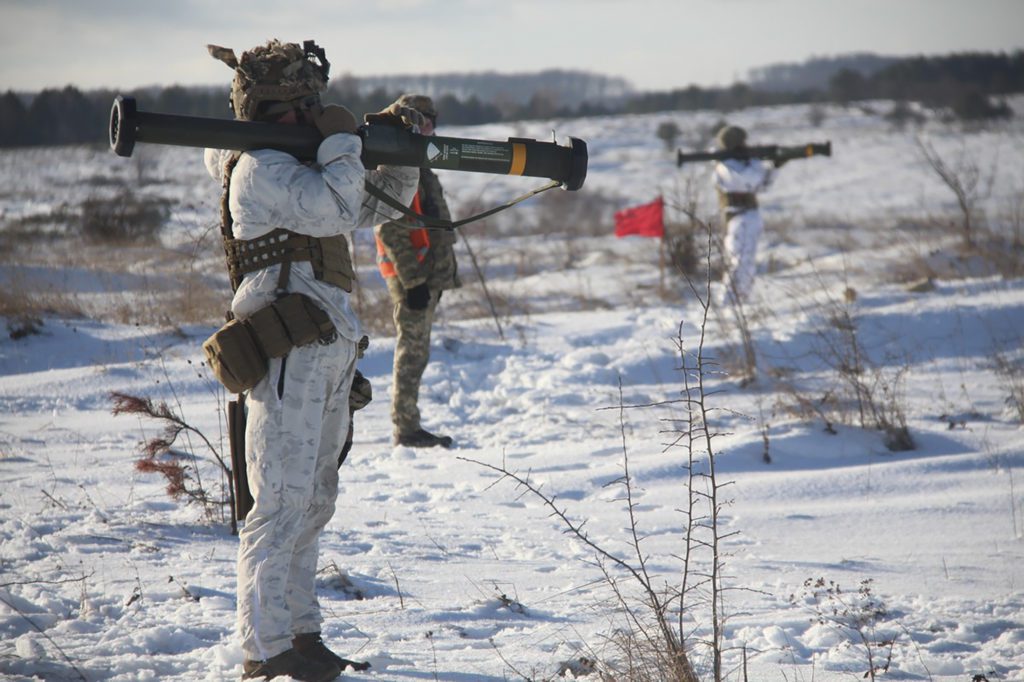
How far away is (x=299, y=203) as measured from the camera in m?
2.57

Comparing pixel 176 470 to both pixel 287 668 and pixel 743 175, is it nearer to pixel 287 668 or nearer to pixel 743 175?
pixel 287 668

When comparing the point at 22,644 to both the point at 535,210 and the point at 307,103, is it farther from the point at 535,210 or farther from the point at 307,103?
the point at 535,210

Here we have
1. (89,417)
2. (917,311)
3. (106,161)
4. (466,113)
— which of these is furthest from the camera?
(466,113)

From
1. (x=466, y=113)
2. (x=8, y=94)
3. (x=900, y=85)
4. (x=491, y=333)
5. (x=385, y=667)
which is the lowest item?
(x=385, y=667)

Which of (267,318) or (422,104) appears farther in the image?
(422,104)

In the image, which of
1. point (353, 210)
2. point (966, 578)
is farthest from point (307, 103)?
point (966, 578)

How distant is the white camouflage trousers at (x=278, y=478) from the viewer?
2643 millimetres

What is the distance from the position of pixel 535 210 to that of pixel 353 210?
23874 millimetres

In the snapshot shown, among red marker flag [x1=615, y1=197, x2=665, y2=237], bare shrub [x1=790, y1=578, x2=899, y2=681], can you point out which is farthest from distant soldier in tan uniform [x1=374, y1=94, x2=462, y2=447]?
red marker flag [x1=615, y1=197, x2=665, y2=237]

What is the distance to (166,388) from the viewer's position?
658 centimetres

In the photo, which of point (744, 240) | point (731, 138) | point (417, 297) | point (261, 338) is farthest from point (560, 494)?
point (731, 138)

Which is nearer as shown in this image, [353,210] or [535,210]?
[353,210]

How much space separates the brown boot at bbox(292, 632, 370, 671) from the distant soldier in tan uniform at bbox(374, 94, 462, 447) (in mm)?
2772

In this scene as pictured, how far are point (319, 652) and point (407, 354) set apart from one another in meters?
2.89
